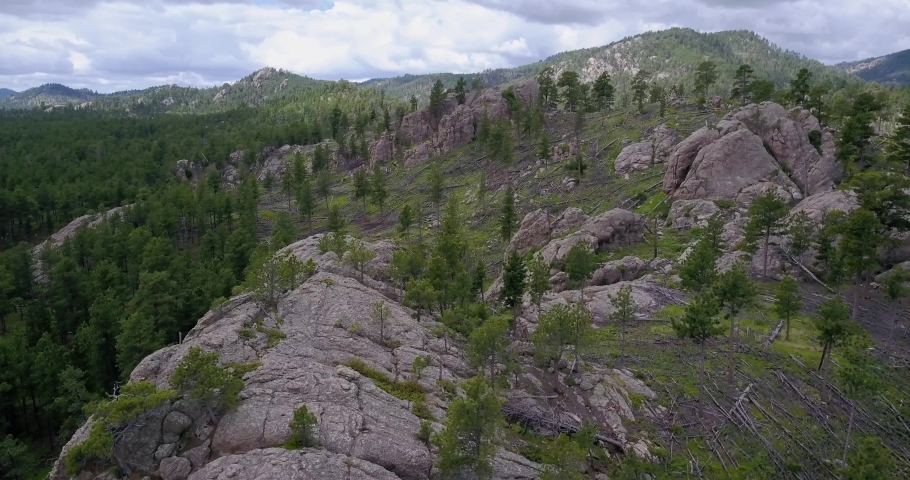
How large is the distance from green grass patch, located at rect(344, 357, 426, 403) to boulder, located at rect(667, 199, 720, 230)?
55.7 m

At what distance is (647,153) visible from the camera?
344 ft

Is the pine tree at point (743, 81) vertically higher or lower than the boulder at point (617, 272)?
higher

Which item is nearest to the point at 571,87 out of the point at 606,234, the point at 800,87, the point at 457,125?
the point at 457,125

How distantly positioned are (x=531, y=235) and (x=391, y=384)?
49.1 metres

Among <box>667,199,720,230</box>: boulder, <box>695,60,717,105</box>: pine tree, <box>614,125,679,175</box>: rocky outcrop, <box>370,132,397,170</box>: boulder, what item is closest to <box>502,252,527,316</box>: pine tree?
<box>667,199,720,230</box>: boulder

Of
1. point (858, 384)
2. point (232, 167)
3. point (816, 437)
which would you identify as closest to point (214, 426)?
point (858, 384)

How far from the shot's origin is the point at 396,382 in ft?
122

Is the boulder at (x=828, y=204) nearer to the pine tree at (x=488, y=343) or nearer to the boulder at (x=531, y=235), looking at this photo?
the boulder at (x=531, y=235)

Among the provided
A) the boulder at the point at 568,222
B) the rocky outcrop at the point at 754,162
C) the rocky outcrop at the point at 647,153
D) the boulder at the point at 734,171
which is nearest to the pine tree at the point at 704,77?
the rocky outcrop at the point at 647,153

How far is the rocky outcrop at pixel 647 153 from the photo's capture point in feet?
337

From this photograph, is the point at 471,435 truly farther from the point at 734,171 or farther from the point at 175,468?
the point at 734,171

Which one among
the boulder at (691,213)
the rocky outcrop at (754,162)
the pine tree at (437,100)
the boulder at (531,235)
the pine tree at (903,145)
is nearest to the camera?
the boulder at (691,213)

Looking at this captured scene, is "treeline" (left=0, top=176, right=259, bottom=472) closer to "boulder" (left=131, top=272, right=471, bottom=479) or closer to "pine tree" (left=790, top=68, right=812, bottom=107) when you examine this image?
"boulder" (left=131, top=272, right=471, bottom=479)

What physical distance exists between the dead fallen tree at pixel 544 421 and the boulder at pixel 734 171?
57.5 m
